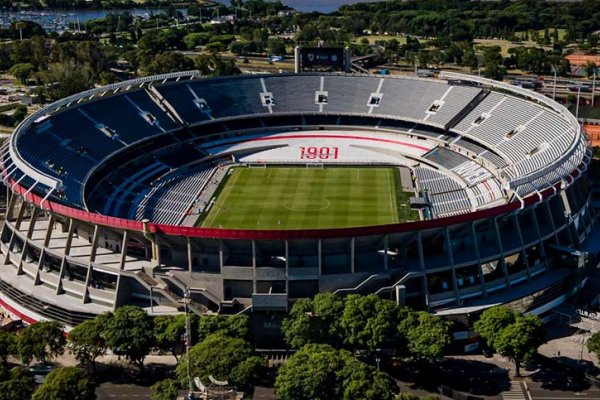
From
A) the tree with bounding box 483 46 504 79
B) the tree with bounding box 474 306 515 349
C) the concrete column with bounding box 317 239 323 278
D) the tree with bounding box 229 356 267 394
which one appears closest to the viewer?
the tree with bounding box 229 356 267 394

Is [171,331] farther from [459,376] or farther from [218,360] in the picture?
[459,376]

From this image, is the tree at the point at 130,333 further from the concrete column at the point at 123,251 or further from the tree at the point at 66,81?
the tree at the point at 66,81

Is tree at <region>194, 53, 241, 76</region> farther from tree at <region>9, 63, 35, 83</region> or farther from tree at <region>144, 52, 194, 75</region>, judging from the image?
tree at <region>9, 63, 35, 83</region>

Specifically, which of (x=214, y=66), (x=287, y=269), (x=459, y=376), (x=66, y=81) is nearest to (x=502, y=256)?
(x=459, y=376)

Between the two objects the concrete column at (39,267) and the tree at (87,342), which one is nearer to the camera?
the tree at (87,342)

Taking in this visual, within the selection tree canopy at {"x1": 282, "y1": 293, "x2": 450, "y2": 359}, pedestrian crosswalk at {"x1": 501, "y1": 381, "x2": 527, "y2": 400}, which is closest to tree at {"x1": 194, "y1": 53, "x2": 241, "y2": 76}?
tree canopy at {"x1": 282, "y1": 293, "x2": 450, "y2": 359}

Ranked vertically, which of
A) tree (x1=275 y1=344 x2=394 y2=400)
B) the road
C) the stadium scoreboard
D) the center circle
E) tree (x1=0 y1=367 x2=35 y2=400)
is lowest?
the road

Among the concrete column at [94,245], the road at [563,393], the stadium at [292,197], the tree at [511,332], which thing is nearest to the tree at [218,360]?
the stadium at [292,197]
